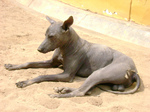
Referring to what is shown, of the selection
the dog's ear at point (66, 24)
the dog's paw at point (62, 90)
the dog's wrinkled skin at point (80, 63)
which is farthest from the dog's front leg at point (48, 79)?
the dog's ear at point (66, 24)

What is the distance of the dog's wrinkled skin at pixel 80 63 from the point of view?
4090 millimetres

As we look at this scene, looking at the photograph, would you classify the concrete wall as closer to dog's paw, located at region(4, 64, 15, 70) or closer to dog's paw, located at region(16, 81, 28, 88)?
dog's paw, located at region(4, 64, 15, 70)

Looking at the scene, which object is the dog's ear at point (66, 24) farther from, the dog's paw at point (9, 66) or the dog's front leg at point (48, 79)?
the dog's paw at point (9, 66)

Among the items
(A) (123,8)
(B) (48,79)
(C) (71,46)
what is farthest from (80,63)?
(A) (123,8)

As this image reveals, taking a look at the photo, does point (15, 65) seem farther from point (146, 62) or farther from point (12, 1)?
point (12, 1)

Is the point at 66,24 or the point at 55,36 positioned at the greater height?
the point at 66,24

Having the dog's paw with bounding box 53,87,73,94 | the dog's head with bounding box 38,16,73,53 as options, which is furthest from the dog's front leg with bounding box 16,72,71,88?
the dog's head with bounding box 38,16,73,53

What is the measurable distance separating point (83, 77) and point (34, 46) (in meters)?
1.76

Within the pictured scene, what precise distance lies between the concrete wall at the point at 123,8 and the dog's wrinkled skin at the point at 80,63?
2822 mm

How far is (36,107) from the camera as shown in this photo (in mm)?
3438

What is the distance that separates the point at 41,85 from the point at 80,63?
2.67 feet

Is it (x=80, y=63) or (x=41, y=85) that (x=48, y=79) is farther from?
(x=80, y=63)

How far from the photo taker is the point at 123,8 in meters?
7.26

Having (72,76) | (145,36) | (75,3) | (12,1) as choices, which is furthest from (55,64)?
(12,1)
